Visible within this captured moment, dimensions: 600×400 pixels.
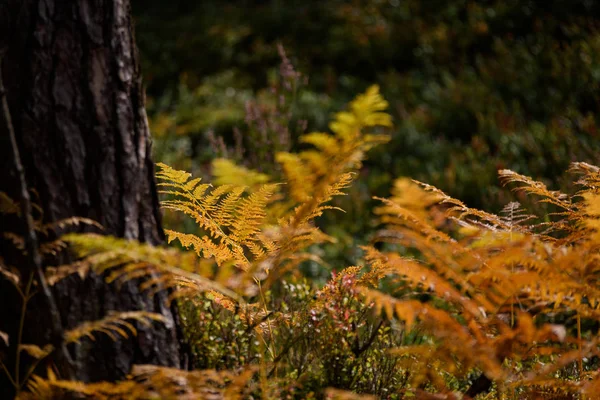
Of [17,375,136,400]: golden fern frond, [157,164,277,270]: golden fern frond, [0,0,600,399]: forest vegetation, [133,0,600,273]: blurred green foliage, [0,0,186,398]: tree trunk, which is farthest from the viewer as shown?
[133,0,600,273]: blurred green foliage

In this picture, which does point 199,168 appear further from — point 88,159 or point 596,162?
point 88,159

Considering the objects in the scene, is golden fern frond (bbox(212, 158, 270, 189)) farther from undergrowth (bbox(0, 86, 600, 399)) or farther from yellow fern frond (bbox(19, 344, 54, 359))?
yellow fern frond (bbox(19, 344, 54, 359))

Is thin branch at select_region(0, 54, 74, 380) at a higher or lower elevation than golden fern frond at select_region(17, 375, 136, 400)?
higher

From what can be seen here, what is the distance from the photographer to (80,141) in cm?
153

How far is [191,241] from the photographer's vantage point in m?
2.04

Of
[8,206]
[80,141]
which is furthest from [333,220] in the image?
[8,206]

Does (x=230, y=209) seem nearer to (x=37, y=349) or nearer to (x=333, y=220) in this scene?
(x=37, y=349)

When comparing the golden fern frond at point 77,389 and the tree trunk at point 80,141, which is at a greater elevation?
the tree trunk at point 80,141

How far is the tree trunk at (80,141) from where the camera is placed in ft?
4.98

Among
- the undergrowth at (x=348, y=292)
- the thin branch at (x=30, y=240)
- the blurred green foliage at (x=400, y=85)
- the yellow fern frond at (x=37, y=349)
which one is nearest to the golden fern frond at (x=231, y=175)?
the undergrowth at (x=348, y=292)

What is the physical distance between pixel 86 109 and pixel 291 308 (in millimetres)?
1183

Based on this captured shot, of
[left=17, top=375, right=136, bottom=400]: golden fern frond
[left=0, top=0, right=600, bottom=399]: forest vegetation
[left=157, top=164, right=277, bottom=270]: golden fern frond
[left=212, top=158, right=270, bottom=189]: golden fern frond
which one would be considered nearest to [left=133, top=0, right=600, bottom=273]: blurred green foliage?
[left=0, top=0, right=600, bottom=399]: forest vegetation

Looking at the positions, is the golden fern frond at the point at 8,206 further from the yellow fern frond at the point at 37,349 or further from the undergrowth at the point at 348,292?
the yellow fern frond at the point at 37,349

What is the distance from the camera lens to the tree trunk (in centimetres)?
152
